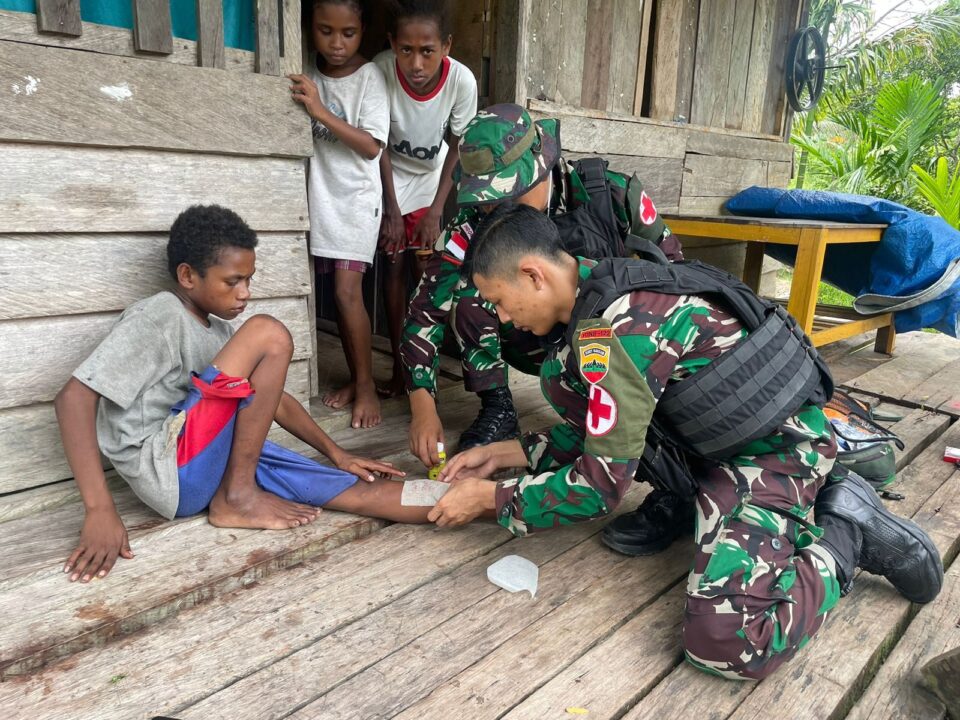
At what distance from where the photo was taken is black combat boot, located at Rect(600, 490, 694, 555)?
205cm

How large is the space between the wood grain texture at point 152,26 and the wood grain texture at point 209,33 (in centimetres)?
10

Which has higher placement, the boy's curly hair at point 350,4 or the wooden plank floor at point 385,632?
the boy's curly hair at point 350,4

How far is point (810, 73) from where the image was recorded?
5.30m

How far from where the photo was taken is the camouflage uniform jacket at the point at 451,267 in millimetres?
2562

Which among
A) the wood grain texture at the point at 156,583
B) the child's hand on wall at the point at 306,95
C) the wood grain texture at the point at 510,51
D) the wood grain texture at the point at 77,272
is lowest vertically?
the wood grain texture at the point at 156,583

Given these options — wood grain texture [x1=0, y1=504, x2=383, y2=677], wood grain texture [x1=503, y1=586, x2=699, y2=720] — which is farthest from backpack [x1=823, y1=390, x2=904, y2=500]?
wood grain texture [x1=0, y1=504, x2=383, y2=677]

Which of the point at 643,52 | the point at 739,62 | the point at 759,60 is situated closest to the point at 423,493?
the point at 643,52

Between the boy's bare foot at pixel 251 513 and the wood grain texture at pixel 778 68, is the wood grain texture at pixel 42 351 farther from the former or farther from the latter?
the wood grain texture at pixel 778 68

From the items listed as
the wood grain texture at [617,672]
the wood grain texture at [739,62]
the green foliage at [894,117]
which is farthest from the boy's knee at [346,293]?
the green foliage at [894,117]

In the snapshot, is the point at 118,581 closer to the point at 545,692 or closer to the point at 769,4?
the point at 545,692

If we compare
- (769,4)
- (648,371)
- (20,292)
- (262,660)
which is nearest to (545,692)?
(262,660)

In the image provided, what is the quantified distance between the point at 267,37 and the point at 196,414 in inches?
48.7

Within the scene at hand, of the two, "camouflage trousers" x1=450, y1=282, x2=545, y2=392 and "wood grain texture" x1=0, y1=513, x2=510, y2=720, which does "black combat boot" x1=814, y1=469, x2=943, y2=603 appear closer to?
"wood grain texture" x1=0, y1=513, x2=510, y2=720

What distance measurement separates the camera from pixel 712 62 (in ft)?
15.1
